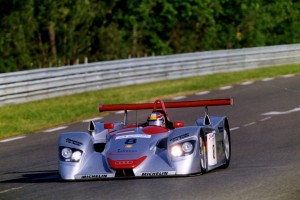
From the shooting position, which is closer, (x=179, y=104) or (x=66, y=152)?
(x=66, y=152)

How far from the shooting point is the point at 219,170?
43.5 ft

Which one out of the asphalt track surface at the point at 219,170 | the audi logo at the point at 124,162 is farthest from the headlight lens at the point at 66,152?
the audi logo at the point at 124,162

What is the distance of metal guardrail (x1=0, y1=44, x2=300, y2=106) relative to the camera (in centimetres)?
2497

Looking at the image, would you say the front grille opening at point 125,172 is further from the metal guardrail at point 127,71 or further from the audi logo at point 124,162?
the metal guardrail at point 127,71

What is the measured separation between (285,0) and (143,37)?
37.5 feet

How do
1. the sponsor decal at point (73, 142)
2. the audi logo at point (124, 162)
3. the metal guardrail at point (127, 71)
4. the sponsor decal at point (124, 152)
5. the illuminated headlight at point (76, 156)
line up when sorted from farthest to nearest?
the metal guardrail at point (127, 71) → the sponsor decal at point (73, 142) → the illuminated headlight at point (76, 156) → the sponsor decal at point (124, 152) → the audi logo at point (124, 162)

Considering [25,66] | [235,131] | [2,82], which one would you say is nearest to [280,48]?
[25,66]

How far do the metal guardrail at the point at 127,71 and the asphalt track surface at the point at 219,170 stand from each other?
8.52 feet

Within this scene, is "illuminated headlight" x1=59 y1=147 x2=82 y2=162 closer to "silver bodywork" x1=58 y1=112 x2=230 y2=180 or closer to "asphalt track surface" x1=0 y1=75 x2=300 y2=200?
"silver bodywork" x1=58 y1=112 x2=230 y2=180

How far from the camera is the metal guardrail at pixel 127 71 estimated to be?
25.0 m

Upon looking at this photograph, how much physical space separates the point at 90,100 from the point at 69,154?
13919mm

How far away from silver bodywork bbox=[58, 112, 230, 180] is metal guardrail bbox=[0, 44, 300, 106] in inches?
443

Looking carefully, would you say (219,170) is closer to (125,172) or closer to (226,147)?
(226,147)

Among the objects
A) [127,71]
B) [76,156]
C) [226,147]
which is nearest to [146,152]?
[76,156]
